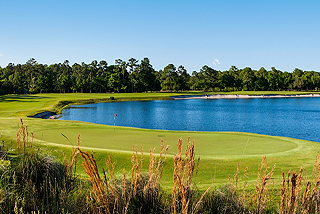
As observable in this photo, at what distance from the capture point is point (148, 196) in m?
3.89

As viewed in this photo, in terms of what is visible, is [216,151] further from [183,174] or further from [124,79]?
[124,79]

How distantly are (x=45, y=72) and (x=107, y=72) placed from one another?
2282 centimetres

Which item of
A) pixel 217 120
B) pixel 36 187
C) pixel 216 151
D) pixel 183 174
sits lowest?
pixel 217 120

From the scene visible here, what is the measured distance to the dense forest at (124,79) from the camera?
295 feet

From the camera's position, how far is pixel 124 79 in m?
98.4

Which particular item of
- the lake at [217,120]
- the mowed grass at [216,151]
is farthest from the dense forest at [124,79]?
the mowed grass at [216,151]

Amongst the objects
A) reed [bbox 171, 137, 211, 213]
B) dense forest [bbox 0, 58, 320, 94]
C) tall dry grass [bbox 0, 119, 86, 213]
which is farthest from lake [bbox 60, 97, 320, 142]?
dense forest [bbox 0, 58, 320, 94]

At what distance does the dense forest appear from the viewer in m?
90.1

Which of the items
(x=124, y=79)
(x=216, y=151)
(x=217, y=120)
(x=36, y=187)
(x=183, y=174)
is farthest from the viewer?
(x=124, y=79)

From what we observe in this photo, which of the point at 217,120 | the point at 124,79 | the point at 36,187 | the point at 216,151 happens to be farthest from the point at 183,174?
the point at 124,79

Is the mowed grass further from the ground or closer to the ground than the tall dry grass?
closer to the ground

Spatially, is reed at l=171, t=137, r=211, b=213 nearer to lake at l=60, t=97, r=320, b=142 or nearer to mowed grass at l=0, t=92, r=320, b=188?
mowed grass at l=0, t=92, r=320, b=188

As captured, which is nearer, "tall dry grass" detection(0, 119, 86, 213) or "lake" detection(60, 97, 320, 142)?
"tall dry grass" detection(0, 119, 86, 213)

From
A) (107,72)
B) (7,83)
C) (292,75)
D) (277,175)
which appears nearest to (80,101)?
(7,83)
